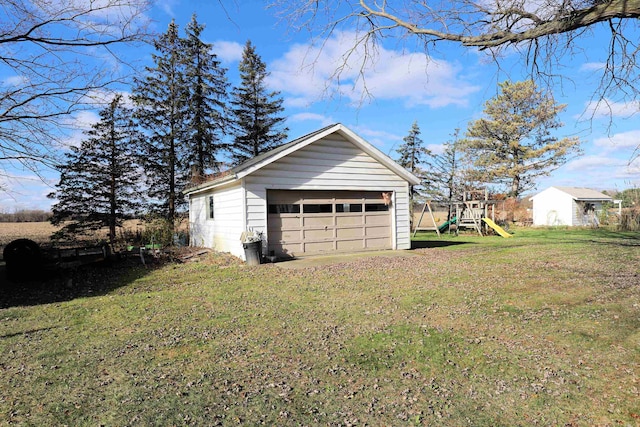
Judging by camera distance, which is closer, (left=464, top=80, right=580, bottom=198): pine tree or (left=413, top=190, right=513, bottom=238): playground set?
(left=413, top=190, right=513, bottom=238): playground set

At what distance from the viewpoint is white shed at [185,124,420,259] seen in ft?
36.0

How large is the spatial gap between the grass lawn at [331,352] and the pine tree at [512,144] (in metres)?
26.1

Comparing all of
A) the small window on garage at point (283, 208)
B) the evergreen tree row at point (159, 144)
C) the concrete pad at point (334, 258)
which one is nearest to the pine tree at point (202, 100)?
the evergreen tree row at point (159, 144)

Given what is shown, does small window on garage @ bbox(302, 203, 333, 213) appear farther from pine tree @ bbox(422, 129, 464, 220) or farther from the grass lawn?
pine tree @ bbox(422, 129, 464, 220)

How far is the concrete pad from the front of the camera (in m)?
10.5

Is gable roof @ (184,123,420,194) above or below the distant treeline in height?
above

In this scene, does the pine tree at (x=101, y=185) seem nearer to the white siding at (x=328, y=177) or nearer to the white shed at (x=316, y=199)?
the white shed at (x=316, y=199)

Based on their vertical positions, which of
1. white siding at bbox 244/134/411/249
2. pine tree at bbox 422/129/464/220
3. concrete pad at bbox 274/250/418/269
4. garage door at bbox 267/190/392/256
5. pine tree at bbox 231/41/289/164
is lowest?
concrete pad at bbox 274/250/418/269

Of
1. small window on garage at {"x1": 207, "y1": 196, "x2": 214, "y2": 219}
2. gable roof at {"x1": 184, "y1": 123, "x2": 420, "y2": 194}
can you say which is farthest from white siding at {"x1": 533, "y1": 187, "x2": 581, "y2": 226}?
small window on garage at {"x1": 207, "y1": 196, "x2": 214, "y2": 219}

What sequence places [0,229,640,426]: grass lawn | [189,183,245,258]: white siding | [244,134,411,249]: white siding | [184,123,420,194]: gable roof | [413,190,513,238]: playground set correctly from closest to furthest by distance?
1. [0,229,640,426]: grass lawn
2. [184,123,420,194]: gable roof
3. [244,134,411,249]: white siding
4. [189,183,245,258]: white siding
5. [413,190,513,238]: playground set

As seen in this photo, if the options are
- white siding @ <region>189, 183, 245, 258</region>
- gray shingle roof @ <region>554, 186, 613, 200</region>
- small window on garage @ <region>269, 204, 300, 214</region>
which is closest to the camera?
white siding @ <region>189, 183, 245, 258</region>

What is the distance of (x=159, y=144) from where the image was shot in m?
20.6

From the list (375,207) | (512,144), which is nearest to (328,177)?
(375,207)

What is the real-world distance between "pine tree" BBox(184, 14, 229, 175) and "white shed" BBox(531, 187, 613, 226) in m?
28.3
